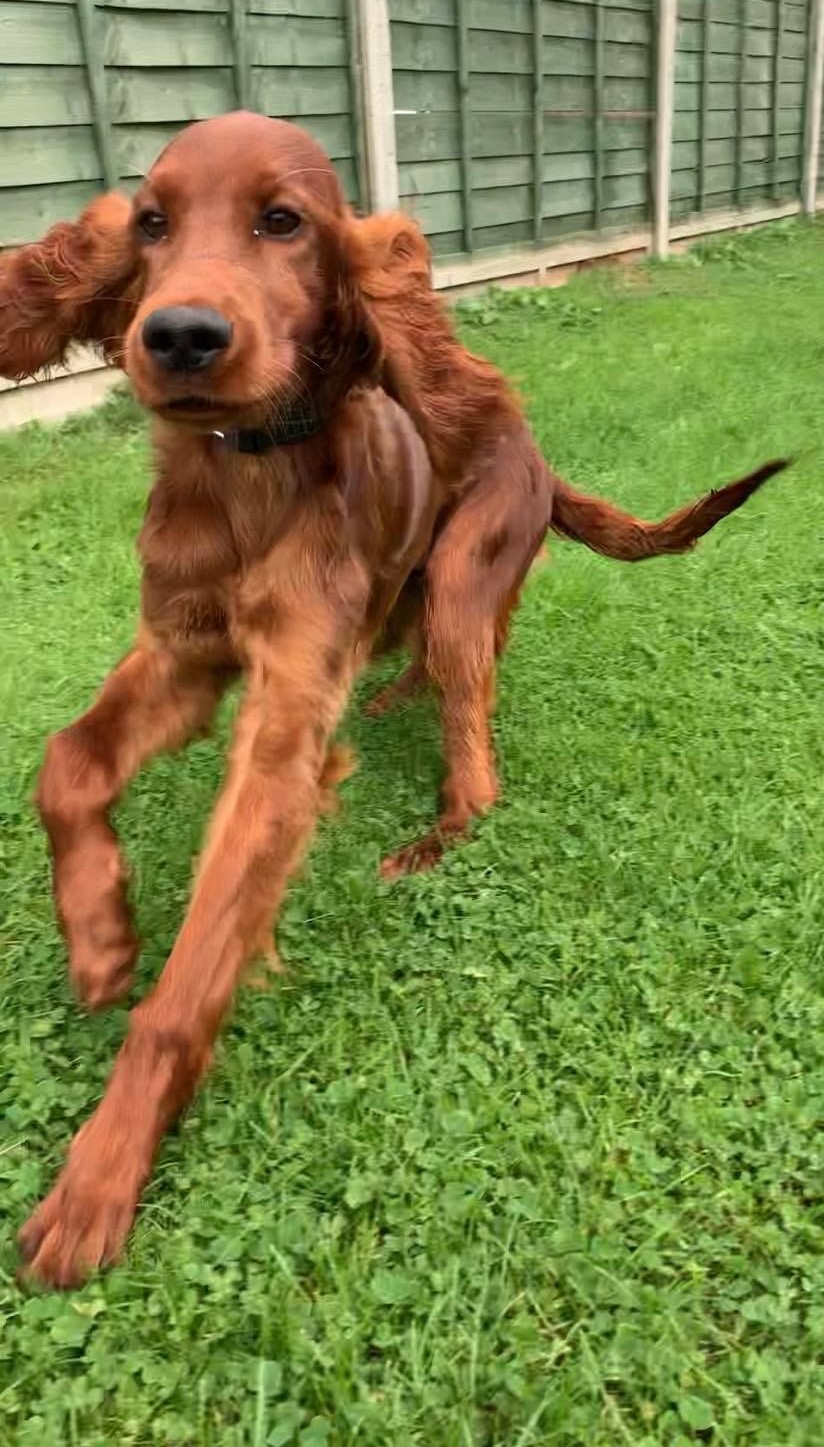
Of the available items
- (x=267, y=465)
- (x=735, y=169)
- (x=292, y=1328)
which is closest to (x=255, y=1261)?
(x=292, y=1328)

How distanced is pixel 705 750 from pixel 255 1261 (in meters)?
1.60

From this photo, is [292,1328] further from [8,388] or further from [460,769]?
[8,388]

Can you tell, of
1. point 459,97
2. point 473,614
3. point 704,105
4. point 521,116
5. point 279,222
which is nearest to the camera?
point 279,222

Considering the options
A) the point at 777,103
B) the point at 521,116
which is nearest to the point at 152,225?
the point at 521,116

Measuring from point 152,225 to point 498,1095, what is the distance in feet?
4.46

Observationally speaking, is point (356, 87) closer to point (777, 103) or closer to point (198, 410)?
point (198, 410)

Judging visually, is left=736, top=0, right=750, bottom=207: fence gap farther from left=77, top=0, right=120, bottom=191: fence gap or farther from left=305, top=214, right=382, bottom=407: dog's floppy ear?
left=305, top=214, right=382, bottom=407: dog's floppy ear

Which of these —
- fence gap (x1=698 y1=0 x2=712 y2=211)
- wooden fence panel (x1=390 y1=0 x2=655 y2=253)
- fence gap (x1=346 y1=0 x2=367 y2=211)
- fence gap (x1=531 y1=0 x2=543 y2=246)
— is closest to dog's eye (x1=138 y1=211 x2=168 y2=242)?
fence gap (x1=346 y1=0 x2=367 y2=211)

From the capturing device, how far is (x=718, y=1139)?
1646 mm

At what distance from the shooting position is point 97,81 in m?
4.95

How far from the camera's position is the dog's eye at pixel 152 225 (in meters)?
1.77


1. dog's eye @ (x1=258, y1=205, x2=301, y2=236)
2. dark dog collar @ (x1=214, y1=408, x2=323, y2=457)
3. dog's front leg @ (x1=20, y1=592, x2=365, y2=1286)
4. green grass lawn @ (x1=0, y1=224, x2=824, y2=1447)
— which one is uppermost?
dog's eye @ (x1=258, y1=205, x2=301, y2=236)

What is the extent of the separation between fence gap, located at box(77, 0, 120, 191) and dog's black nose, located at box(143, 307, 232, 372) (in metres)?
4.06

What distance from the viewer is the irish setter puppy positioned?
157cm
